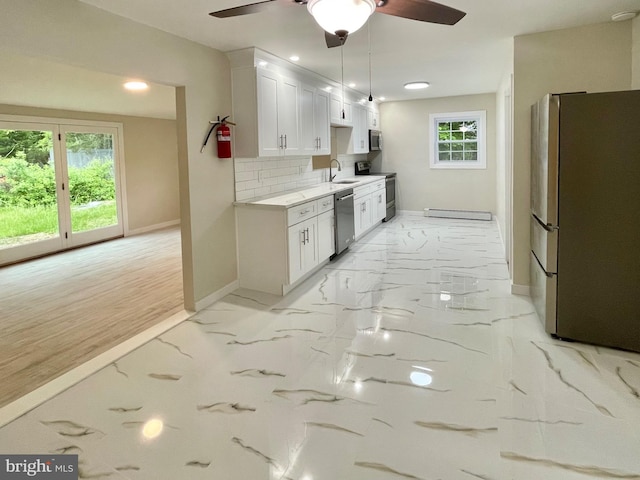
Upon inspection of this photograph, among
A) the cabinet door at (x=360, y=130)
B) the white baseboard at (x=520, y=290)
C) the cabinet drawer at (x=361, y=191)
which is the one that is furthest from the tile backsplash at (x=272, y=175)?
the white baseboard at (x=520, y=290)

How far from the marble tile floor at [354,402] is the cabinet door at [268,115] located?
5.25 feet

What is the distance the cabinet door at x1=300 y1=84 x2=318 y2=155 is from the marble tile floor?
2101 millimetres

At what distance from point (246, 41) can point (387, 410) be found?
10.4ft

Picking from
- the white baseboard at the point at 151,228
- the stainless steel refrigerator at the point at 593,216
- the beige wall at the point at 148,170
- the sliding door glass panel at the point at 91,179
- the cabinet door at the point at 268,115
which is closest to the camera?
the stainless steel refrigerator at the point at 593,216

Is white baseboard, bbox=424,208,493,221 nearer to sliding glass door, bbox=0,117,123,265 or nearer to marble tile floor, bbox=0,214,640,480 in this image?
marble tile floor, bbox=0,214,640,480

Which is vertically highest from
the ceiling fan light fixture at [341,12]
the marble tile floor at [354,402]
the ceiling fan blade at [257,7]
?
the ceiling fan blade at [257,7]

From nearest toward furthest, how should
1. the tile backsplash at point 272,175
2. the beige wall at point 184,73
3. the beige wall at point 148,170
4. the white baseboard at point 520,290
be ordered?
the beige wall at point 184,73
the white baseboard at point 520,290
the tile backsplash at point 272,175
the beige wall at point 148,170

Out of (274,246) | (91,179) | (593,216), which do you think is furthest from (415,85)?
(91,179)

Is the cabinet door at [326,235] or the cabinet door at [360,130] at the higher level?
the cabinet door at [360,130]

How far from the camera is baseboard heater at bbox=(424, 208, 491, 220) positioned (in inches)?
311

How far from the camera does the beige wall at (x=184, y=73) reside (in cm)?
246

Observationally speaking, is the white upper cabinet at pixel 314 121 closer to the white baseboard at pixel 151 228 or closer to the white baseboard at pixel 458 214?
the white baseboard at pixel 458 214

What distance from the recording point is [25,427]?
218 cm

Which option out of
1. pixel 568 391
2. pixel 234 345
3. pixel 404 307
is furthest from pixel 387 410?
pixel 404 307
